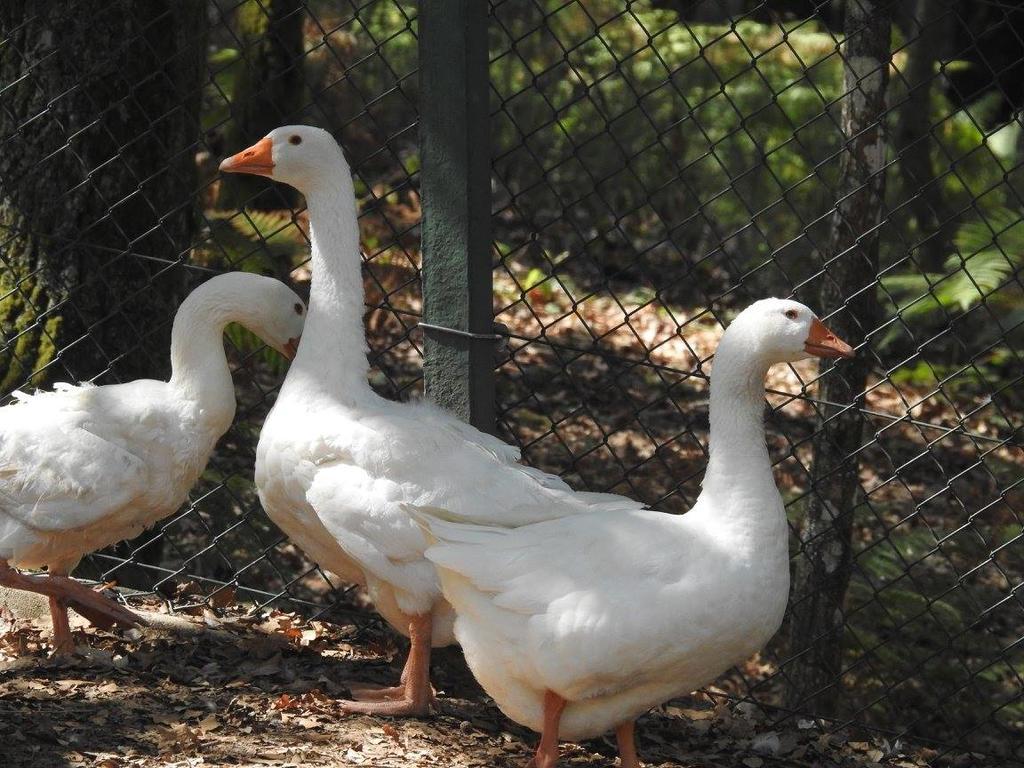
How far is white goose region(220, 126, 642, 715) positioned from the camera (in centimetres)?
379

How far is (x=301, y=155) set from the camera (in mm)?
4273

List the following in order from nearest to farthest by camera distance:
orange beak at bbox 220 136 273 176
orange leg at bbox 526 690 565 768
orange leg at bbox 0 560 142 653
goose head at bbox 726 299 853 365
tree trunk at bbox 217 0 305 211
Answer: orange leg at bbox 526 690 565 768 → goose head at bbox 726 299 853 365 → orange leg at bbox 0 560 142 653 → orange beak at bbox 220 136 273 176 → tree trunk at bbox 217 0 305 211

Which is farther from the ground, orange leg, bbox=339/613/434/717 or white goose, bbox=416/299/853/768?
white goose, bbox=416/299/853/768

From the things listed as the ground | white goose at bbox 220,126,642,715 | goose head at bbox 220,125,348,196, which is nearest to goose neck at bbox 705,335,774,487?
white goose at bbox 220,126,642,715

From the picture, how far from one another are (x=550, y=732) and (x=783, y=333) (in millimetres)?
1338

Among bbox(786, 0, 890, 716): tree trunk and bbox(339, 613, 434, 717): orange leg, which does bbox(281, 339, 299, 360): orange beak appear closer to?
bbox(339, 613, 434, 717): orange leg

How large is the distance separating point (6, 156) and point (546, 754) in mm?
3422

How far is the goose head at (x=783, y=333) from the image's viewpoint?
11.9 ft

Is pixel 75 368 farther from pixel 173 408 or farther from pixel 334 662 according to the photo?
pixel 334 662

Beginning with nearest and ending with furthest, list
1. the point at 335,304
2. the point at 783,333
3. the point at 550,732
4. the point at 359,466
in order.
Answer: the point at 550,732
the point at 783,333
the point at 359,466
the point at 335,304

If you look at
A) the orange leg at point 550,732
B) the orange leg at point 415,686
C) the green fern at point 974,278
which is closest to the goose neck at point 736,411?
the orange leg at point 550,732

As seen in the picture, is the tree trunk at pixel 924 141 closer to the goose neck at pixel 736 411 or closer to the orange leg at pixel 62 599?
the goose neck at pixel 736 411

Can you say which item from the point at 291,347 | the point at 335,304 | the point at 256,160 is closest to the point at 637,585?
the point at 335,304

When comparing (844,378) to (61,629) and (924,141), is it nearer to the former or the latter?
(61,629)
